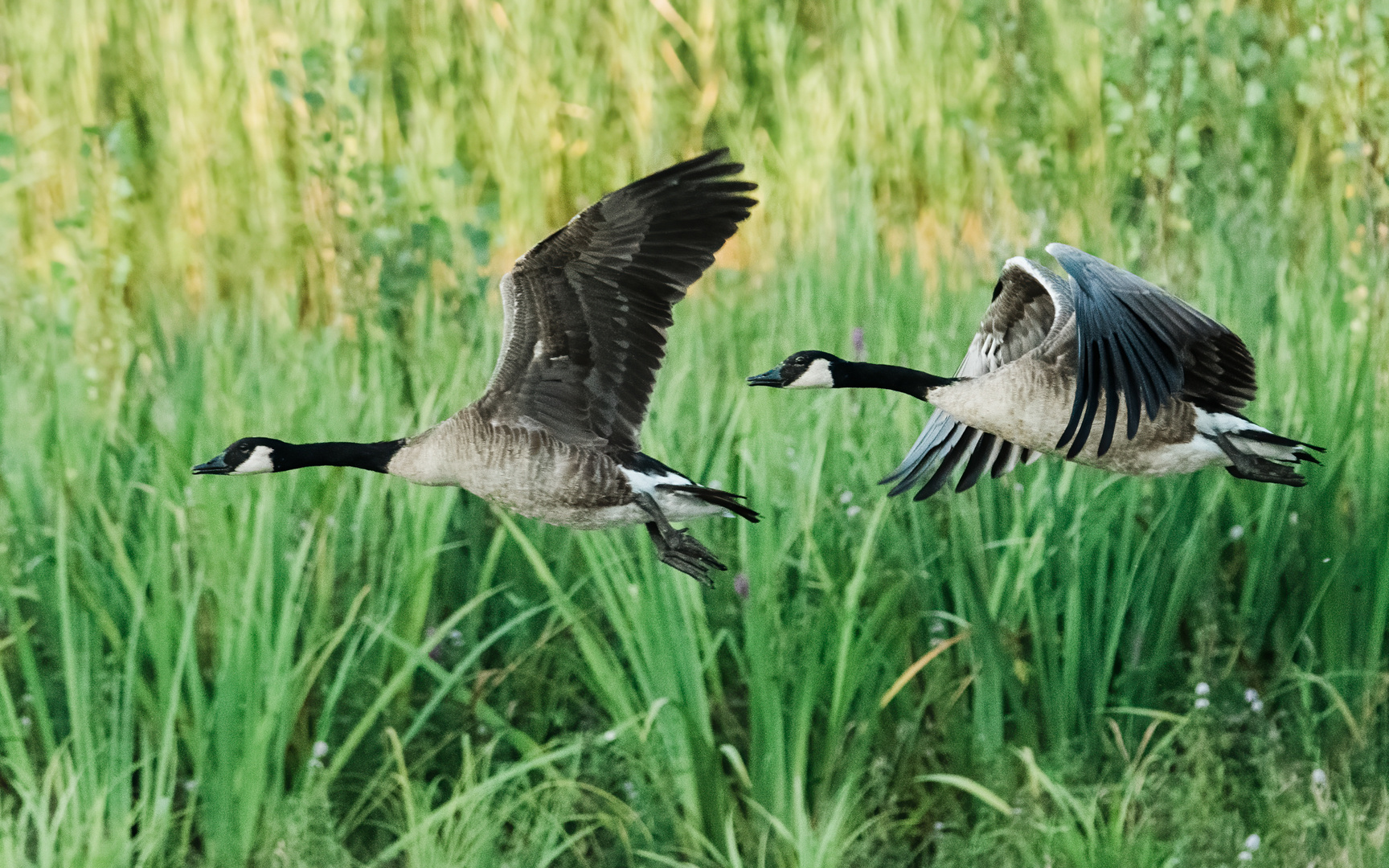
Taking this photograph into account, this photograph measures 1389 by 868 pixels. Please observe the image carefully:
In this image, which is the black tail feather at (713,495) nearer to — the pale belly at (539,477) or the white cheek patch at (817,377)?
the pale belly at (539,477)

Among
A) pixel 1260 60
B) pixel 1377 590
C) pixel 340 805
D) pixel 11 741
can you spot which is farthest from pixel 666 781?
pixel 1260 60

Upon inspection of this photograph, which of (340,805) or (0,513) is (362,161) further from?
(340,805)

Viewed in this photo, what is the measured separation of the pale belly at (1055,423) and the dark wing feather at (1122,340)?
0.23 ft

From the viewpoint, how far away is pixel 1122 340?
3.24m

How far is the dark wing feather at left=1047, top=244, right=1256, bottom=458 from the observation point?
3096mm

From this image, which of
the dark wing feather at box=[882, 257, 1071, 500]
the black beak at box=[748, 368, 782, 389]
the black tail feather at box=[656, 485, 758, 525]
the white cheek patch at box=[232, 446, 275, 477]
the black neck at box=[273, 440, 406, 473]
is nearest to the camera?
the black tail feather at box=[656, 485, 758, 525]

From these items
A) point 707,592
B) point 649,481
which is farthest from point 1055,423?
point 707,592

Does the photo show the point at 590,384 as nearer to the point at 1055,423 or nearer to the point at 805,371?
the point at 805,371

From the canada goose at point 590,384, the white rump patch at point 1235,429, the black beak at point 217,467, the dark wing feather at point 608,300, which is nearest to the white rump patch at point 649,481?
the canada goose at point 590,384

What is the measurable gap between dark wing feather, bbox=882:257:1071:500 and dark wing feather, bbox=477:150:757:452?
2.60ft

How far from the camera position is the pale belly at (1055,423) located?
3301 millimetres

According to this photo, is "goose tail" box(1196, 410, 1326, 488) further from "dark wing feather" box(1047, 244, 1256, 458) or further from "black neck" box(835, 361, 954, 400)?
"black neck" box(835, 361, 954, 400)

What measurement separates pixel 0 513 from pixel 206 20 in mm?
3604

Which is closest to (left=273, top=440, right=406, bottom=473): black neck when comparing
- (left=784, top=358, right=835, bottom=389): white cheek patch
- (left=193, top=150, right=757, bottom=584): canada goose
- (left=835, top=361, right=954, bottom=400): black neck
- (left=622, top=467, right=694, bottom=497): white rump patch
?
(left=193, top=150, right=757, bottom=584): canada goose
